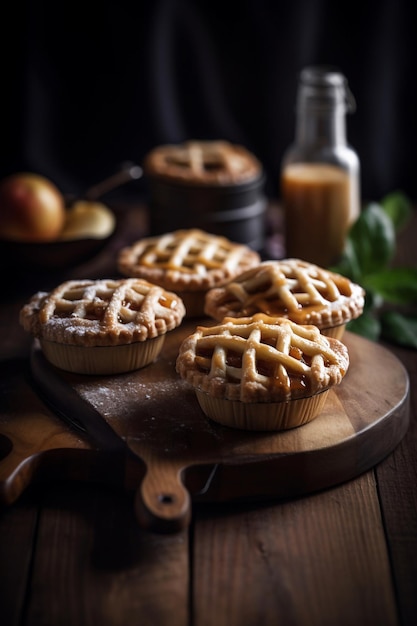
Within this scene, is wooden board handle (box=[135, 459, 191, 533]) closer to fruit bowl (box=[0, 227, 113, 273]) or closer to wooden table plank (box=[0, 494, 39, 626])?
wooden table plank (box=[0, 494, 39, 626])

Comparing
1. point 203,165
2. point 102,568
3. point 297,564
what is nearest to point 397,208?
point 203,165

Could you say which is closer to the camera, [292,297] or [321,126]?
[292,297]

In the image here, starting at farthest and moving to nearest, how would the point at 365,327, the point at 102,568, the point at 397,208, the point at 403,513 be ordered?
the point at 397,208 < the point at 365,327 < the point at 403,513 < the point at 102,568

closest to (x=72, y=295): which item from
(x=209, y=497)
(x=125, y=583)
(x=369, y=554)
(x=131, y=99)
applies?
(x=209, y=497)

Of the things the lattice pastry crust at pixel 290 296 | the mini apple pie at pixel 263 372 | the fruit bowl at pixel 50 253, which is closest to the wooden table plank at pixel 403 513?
the mini apple pie at pixel 263 372

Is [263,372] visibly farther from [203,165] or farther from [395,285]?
[203,165]

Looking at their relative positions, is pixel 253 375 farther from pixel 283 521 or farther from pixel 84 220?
pixel 84 220
